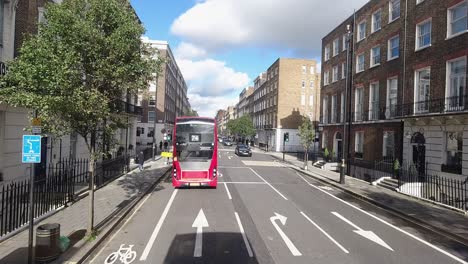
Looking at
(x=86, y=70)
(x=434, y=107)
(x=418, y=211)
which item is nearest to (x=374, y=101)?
(x=434, y=107)

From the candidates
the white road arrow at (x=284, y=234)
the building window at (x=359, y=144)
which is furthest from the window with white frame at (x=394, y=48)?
the white road arrow at (x=284, y=234)

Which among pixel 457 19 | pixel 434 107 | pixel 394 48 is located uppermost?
pixel 394 48

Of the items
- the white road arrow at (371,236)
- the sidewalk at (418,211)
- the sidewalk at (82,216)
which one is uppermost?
the sidewalk at (82,216)

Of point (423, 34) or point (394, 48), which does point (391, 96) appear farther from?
point (423, 34)

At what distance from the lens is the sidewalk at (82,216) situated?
7.74 m

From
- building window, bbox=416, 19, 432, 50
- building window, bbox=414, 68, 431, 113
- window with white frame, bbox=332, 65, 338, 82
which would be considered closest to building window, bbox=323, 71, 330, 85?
window with white frame, bbox=332, 65, 338, 82

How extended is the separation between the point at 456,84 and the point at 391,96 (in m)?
7.19

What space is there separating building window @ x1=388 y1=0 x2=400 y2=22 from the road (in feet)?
55.2

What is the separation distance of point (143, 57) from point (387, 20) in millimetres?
22880

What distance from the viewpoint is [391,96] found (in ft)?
86.4

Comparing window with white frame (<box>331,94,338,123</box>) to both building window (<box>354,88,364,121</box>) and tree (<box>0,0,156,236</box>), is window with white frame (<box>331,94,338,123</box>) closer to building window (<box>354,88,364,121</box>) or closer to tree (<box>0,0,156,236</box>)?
building window (<box>354,88,364,121</box>)

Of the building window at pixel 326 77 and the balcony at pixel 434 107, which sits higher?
the building window at pixel 326 77

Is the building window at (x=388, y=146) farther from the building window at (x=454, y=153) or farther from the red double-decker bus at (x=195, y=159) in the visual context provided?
the red double-decker bus at (x=195, y=159)

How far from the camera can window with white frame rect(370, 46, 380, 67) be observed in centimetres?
2892
